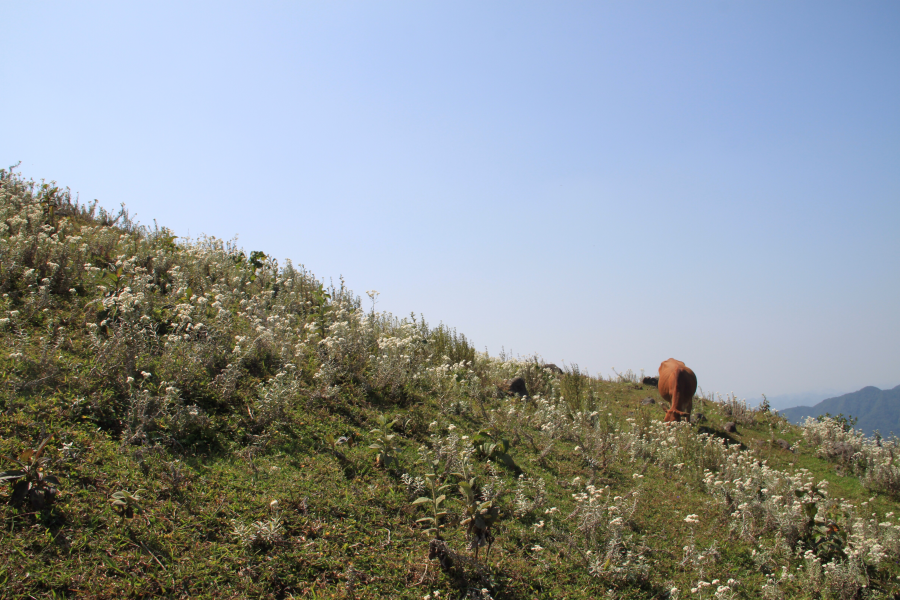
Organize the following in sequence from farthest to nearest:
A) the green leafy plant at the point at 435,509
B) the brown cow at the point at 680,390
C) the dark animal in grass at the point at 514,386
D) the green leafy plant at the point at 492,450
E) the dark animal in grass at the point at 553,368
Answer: the dark animal in grass at the point at 553,368
the brown cow at the point at 680,390
the dark animal in grass at the point at 514,386
the green leafy plant at the point at 492,450
the green leafy plant at the point at 435,509

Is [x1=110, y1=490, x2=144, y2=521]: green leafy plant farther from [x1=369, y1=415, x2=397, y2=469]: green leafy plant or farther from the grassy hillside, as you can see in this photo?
[x1=369, y1=415, x2=397, y2=469]: green leafy plant

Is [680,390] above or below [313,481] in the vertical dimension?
above

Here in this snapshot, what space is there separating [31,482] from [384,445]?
102 inches

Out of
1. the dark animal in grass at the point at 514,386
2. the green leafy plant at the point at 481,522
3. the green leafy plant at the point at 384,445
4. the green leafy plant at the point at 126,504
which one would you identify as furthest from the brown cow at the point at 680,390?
the green leafy plant at the point at 126,504

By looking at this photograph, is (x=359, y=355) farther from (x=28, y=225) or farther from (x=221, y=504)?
(x=28, y=225)

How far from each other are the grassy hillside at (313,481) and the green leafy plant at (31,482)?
1 cm

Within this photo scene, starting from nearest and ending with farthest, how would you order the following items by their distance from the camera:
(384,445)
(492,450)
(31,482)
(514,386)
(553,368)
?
(31,482)
(384,445)
(492,450)
(514,386)
(553,368)

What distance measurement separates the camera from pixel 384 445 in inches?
183

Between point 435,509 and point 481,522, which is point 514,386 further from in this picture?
point 481,522

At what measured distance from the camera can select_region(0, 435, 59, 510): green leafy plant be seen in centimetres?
278

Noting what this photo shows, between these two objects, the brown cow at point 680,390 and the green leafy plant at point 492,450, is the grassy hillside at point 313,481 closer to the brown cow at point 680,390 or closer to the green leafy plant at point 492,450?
the green leafy plant at point 492,450

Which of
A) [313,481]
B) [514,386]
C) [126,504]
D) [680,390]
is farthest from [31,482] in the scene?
[680,390]

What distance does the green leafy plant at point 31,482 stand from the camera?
2.78 m

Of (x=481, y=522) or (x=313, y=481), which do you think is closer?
(x=481, y=522)
